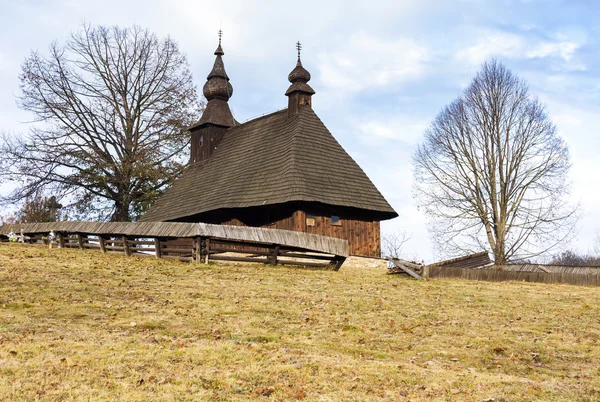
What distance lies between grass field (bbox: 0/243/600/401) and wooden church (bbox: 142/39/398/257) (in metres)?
9.18

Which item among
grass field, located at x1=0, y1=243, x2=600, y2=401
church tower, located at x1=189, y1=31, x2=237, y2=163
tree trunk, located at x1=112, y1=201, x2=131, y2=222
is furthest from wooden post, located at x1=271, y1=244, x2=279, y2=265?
tree trunk, located at x1=112, y1=201, x2=131, y2=222

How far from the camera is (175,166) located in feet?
135

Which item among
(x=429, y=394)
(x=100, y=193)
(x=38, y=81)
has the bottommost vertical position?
(x=429, y=394)

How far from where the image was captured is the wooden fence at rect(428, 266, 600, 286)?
22.7 meters

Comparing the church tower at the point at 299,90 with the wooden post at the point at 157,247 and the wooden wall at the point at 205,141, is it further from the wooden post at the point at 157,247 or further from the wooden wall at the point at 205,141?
the wooden post at the point at 157,247

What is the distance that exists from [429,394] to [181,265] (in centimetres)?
1341

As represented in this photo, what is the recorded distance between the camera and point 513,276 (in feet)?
76.1

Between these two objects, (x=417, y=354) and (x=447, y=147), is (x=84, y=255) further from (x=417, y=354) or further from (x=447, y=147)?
(x=447, y=147)

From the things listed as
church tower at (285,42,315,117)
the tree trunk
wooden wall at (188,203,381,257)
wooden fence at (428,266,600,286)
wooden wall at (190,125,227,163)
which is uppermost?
church tower at (285,42,315,117)

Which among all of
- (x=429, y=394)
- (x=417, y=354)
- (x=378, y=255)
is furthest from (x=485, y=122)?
(x=429, y=394)

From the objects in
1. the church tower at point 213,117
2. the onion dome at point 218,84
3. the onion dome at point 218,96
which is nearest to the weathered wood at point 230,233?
the church tower at point 213,117

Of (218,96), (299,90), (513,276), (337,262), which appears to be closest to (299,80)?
(299,90)

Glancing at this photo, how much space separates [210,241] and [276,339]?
1099 cm

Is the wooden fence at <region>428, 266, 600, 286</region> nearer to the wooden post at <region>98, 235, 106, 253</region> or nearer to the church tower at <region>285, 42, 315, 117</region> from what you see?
the wooden post at <region>98, 235, 106, 253</region>
